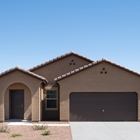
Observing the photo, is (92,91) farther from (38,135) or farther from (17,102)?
(38,135)

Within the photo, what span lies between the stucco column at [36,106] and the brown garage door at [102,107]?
2552 mm

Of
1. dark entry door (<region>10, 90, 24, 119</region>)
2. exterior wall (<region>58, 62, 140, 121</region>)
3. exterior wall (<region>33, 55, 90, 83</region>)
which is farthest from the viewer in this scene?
exterior wall (<region>33, 55, 90, 83</region>)

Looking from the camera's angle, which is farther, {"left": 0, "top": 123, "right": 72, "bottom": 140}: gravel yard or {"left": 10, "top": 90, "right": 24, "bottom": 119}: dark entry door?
{"left": 10, "top": 90, "right": 24, "bottom": 119}: dark entry door

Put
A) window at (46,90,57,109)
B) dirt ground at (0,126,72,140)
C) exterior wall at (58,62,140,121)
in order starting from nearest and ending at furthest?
dirt ground at (0,126,72,140), exterior wall at (58,62,140,121), window at (46,90,57,109)

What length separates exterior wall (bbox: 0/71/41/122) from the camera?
1892 cm

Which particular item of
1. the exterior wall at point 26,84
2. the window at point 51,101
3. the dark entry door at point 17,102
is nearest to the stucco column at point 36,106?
the exterior wall at point 26,84

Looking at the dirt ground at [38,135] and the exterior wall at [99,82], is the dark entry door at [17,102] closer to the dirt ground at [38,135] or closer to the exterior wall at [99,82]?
the exterior wall at [99,82]

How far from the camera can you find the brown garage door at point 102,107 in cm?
1950

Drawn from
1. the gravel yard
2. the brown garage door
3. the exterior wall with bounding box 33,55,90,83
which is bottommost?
the gravel yard

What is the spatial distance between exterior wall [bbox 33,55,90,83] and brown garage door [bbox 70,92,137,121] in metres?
3.52

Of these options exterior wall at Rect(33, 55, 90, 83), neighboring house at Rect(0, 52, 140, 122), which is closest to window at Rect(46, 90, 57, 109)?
exterior wall at Rect(33, 55, 90, 83)

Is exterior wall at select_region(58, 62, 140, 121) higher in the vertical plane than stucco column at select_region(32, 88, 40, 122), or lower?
higher

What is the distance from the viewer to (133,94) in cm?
1969

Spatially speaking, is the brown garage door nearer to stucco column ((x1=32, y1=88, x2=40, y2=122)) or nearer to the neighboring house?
the neighboring house
